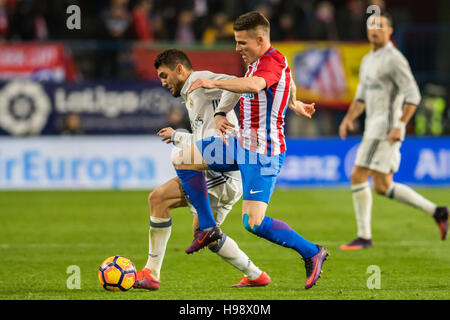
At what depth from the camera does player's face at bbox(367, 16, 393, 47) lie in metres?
8.56

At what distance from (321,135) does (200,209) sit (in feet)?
36.8

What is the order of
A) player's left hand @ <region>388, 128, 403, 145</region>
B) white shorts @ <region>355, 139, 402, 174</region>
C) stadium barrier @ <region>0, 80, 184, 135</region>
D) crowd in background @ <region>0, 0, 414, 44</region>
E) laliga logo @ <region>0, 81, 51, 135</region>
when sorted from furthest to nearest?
crowd in background @ <region>0, 0, 414, 44</region>, stadium barrier @ <region>0, 80, 184, 135</region>, laliga logo @ <region>0, 81, 51, 135</region>, white shorts @ <region>355, 139, 402, 174</region>, player's left hand @ <region>388, 128, 403, 145</region>

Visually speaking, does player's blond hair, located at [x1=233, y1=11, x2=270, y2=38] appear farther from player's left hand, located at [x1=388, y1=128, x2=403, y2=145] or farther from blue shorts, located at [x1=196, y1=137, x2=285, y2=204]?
player's left hand, located at [x1=388, y1=128, x2=403, y2=145]

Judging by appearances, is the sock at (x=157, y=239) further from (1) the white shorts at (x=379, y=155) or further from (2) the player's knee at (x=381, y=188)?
(2) the player's knee at (x=381, y=188)

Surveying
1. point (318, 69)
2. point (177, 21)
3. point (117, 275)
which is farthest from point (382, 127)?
point (177, 21)

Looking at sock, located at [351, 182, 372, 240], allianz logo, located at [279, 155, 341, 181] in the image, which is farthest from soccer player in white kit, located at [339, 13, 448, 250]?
allianz logo, located at [279, 155, 341, 181]

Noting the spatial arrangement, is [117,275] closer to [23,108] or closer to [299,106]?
[299,106]

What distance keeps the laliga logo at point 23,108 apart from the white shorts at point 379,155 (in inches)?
353

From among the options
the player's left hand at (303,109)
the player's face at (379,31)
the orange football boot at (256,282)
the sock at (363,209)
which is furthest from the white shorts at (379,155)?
the orange football boot at (256,282)

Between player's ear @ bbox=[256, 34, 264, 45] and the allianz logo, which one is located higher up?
player's ear @ bbox=[256, 34, 264, 45]

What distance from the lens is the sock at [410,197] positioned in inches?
342

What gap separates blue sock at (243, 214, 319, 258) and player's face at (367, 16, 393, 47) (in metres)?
3.33

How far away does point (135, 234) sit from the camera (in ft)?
31.8

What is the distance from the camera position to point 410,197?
28.6ft
